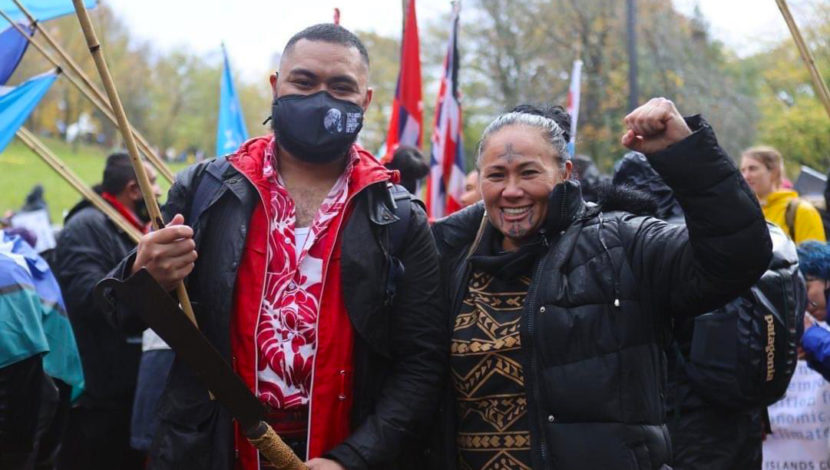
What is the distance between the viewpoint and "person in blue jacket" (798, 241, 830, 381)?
443 centimetres

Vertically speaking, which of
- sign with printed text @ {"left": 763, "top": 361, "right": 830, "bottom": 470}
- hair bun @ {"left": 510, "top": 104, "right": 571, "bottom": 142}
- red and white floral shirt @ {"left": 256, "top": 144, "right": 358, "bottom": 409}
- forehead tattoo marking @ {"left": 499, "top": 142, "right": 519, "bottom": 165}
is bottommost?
sign with printed text @ {"left": 763, "top": 361, "right": 830, "bottom": 470}

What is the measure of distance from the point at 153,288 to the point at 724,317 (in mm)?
2449

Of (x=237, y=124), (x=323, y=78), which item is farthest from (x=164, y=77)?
(x=323, y=78)

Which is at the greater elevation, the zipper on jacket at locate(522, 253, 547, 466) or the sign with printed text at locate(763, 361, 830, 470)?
the zipper on jacket at locate(522, 253, 547, 466)

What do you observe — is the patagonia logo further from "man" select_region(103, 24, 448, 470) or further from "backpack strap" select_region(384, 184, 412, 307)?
"backpack strap" select_region(384, 184, 412, 307)

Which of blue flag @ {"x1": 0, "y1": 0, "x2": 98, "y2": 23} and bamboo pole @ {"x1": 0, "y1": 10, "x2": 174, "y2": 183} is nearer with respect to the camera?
bamboo pole @ {"x1": 0, "y1": 10, "x2": 174, "y2": 183}

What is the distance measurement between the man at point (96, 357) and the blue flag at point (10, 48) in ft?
2.79

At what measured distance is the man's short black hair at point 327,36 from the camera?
297 centimetres

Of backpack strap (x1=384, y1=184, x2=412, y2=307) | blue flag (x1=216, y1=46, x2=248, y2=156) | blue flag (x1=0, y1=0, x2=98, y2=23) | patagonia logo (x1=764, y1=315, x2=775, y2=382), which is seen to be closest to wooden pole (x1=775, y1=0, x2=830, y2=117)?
patagonia logo (x1=764, y1=315, x2=775, y2=382)

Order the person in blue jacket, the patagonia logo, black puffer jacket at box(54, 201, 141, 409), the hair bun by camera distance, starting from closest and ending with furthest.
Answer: the hair bun → the patagonia logo → the person in blue jacket → black puffer jacket at box(54, 201, 141, 409)

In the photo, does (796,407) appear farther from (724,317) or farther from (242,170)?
(242,170)

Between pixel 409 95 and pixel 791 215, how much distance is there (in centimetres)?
300

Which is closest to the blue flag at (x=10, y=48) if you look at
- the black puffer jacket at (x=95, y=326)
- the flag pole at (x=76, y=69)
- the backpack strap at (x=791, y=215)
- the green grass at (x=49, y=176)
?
the flag pole at (x=76, y=69)

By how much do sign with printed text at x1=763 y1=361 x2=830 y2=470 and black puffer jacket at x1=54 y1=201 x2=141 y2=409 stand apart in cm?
362
